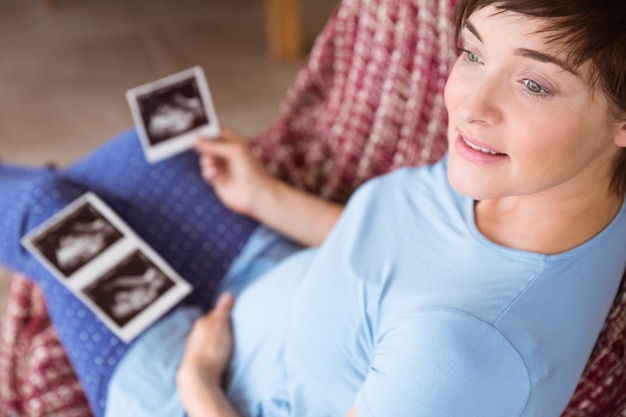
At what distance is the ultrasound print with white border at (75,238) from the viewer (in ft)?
4.12

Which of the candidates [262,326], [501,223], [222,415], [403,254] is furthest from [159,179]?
[501,223]

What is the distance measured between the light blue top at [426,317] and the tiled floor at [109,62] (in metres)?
1.51

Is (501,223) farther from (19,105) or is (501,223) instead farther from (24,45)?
(24,45)

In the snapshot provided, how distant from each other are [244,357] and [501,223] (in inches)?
19.4

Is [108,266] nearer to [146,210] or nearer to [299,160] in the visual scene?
[146,210]

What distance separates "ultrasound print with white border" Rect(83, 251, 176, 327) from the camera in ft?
4.00

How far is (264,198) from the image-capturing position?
1.34 metres

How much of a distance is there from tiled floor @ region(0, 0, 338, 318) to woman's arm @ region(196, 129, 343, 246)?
108 cm

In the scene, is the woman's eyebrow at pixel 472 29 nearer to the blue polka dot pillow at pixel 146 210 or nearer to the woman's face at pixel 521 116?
the woman's face at pixel 521 116

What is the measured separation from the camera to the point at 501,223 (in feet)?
2.87

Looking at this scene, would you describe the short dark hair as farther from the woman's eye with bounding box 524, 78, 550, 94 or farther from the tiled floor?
the tiled floor

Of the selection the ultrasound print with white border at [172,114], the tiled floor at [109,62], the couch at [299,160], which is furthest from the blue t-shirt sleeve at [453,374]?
the tiled floor at [109,62]

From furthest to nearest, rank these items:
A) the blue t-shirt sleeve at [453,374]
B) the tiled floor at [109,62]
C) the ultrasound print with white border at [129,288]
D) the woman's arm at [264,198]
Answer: the tiled floor at [109,62] → the woman's arm at [264,198] → the ultrasound print with white border at [129,288] → the blue t-shirt sleeve at [453,374]

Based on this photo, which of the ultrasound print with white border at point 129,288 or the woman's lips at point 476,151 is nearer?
the woman's lips at point 476,151
